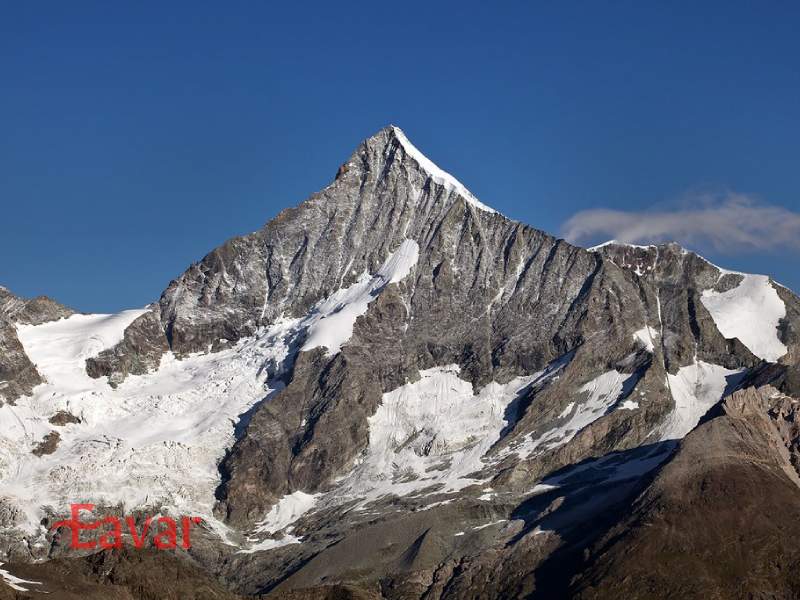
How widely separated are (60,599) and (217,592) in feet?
126

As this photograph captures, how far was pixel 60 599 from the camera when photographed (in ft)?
524

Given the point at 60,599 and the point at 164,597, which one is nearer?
the point at 60,599

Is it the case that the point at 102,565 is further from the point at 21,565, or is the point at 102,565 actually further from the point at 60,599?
the point at 60,599

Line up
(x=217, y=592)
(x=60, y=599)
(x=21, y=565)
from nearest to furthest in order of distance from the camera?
(x=60, y=599) < (x=21, y=565) < (x=217, y=592)

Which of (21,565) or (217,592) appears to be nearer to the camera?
(21,565)

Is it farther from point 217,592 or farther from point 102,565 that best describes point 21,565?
point 217,592

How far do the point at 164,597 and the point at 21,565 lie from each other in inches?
635

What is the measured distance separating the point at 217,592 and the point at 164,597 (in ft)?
46.4

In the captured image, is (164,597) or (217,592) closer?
(164,597)

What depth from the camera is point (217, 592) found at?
7721 inches

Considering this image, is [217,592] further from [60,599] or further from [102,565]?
[60,599]

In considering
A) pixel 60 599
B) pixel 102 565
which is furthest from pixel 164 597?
pixel 60 599

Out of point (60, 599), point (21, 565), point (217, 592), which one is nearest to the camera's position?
point (60, 599)

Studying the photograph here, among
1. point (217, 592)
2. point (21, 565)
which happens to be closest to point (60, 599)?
point (21, 565)
